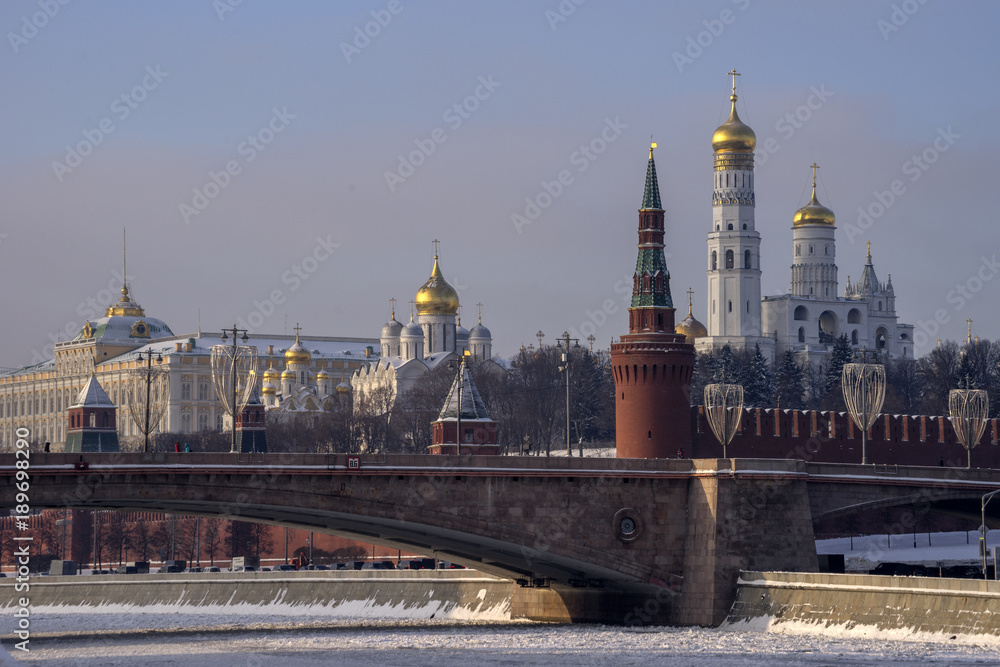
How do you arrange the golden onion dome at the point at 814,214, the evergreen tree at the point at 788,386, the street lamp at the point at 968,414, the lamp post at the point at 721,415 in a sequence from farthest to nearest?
the golden onion dome at the point at 814,214, the evergreen tree at the point at 788,386, the street lamp at the point at 968,414, the lamp post at the point at 721,415

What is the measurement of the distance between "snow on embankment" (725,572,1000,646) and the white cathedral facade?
93.4 m

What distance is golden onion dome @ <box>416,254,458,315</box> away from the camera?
501ft

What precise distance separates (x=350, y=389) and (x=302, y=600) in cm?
8788

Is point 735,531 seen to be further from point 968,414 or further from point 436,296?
point 436,296

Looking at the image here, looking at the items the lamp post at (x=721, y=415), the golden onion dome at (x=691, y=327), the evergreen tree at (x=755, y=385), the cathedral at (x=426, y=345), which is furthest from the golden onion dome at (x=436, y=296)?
the lamp post at (x=721, y=415)

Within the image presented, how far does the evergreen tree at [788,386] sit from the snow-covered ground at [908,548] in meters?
39.1

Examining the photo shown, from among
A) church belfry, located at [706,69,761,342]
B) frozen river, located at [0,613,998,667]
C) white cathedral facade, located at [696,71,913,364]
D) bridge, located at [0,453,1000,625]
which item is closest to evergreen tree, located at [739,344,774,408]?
white cathedral facade, located at [696,71,913,364]

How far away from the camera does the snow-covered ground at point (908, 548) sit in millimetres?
73062

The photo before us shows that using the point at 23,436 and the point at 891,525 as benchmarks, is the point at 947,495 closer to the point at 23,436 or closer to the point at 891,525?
the point at 891,525

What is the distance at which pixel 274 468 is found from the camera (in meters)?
54.1

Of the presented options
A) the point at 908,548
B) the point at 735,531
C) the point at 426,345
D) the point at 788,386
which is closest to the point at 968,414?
the point at 908,548

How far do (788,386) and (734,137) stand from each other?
92.4ft

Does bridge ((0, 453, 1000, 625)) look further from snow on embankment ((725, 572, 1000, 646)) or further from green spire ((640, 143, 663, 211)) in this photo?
green spire ((640, 143, 663, 211))

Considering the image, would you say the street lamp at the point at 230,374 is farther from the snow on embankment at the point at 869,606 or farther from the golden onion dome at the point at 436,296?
the golden onion dome at the point at 436,296
